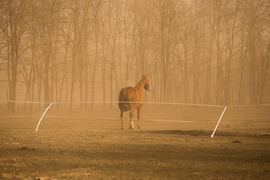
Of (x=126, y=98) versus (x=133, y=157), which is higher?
(x=126, y=98)

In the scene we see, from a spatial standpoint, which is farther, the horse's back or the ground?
the horse's back

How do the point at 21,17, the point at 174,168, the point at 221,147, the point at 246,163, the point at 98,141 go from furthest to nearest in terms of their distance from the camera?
the point at 21,17 < the point at 98,141 < the point at 221,147 < the point at 246,163 < the point at 174,168

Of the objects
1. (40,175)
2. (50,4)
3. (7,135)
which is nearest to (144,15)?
(50,4)

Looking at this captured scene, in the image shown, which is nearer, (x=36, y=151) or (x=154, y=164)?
(x=154, y=164)

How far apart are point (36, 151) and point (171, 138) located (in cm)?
540

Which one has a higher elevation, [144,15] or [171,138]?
[144,15]

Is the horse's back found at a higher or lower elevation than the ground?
higher

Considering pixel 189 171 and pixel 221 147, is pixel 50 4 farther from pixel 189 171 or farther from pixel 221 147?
pixel 189 171

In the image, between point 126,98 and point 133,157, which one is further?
point 126,98

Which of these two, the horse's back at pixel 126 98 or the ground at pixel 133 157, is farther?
the horse's back at pixel 126 98

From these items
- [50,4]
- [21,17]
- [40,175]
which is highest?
[50,4]

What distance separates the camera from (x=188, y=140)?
13.5 m

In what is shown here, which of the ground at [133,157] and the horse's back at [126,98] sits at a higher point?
the horse's back at [126,98]

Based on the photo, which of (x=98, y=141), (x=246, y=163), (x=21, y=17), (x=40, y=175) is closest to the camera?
(x=40, y=175)
